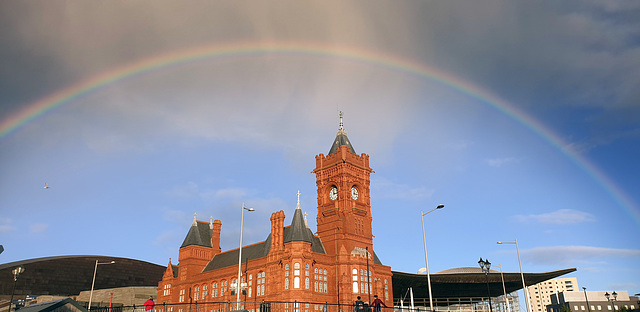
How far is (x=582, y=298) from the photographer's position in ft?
520

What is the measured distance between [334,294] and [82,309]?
4155cm


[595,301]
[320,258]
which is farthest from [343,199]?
[595,301]

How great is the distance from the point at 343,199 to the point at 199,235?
107ft

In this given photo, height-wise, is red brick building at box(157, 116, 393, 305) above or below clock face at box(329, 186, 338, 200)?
below

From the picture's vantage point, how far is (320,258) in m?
66.6

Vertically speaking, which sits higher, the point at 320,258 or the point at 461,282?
the point at 320,258

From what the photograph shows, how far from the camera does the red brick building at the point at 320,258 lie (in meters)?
64.2

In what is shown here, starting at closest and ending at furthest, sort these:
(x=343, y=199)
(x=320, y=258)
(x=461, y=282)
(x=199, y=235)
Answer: (x=320, y=258) < (x=343, y=199) < (x=199, y=235) < (x=461, y=282)

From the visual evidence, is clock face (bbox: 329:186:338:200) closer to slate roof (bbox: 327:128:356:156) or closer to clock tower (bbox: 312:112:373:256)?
clock tower (bbox: 312:112:373:256)

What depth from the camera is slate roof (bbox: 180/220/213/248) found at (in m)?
87.4

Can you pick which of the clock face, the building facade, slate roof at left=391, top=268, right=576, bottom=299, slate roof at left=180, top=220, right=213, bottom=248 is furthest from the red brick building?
the building facade

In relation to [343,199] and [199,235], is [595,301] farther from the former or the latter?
[199,235]

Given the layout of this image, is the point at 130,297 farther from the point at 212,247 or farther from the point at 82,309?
the point at 82,309

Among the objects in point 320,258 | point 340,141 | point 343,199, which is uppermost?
point 340,141
